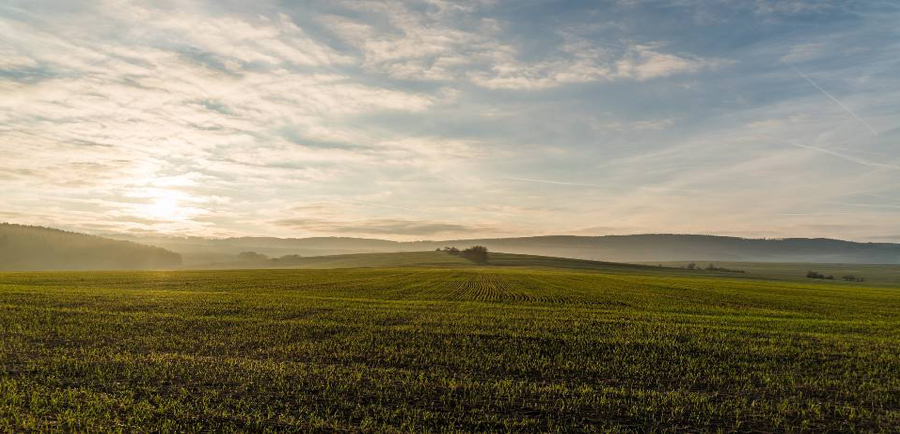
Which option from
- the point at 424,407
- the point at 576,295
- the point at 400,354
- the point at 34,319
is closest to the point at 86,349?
the point at 34,319

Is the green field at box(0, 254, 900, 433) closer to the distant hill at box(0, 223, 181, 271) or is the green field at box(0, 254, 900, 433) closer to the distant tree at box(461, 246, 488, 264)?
the distant tree at box(461, 246, 488, 264)

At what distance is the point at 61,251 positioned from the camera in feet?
609

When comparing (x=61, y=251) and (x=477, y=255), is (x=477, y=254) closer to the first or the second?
(x=477, y=255)

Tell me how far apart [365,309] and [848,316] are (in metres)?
36.5

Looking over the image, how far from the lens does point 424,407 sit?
11266 mm

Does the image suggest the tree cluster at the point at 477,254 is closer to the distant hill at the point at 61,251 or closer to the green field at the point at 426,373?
the distant hill at the point at 61,251

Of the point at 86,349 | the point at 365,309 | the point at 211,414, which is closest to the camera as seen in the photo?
the point at 211,414

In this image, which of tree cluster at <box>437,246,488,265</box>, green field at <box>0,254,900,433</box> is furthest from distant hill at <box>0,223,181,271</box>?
green field at <box>0,254,900,433</box>

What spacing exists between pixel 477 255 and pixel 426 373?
147 metres

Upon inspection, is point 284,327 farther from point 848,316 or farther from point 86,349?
point 848,316

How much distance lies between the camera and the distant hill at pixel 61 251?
180m

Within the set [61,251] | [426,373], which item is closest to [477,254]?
[426,373]

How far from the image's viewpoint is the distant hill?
179625mm

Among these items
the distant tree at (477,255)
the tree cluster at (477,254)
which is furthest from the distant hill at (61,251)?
the distant tree at (477,255)
